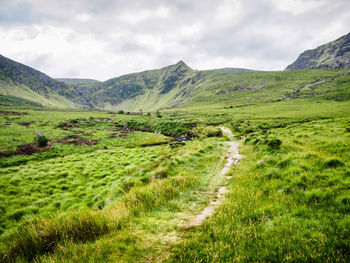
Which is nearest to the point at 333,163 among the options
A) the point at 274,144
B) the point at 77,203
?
the point at 274,144

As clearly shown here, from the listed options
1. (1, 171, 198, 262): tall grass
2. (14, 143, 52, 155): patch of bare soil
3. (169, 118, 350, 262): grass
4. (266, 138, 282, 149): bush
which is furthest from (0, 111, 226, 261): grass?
(14, 143, 52, 155): patch of bare soil

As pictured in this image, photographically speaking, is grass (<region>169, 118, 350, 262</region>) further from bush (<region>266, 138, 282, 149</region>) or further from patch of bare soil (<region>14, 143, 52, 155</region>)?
patch of bare soil (<region>14, 143, 52, 155</region>)

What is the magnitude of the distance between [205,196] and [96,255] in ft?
18.5

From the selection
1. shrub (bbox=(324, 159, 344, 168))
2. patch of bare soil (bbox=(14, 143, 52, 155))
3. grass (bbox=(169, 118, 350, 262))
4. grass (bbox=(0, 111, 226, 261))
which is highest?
shrub (bbox=(324, 159, 344, 168))

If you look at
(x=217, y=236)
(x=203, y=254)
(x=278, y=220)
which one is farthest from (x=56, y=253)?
(x=278, y=220)

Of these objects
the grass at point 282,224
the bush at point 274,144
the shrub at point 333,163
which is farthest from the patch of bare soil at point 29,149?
the shrub at point 333,163

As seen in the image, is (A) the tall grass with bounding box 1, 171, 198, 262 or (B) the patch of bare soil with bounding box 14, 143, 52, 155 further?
(B) the patch of bare soil with bounding box 14, 143, 52, 155

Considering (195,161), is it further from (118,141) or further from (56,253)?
(118,141)

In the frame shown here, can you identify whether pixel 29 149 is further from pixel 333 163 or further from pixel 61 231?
pixel 333 163

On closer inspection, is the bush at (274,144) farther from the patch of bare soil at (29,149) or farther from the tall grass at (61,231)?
the patch of bare soil at (29,149)

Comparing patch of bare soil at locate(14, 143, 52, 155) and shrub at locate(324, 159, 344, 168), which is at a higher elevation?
shrub at locate(324, 159, 344, 168)

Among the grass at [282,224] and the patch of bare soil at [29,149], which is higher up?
the grass at [282,224]

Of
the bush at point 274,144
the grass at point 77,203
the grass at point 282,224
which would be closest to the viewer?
the grass at point 282,224

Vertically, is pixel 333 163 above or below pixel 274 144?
above
